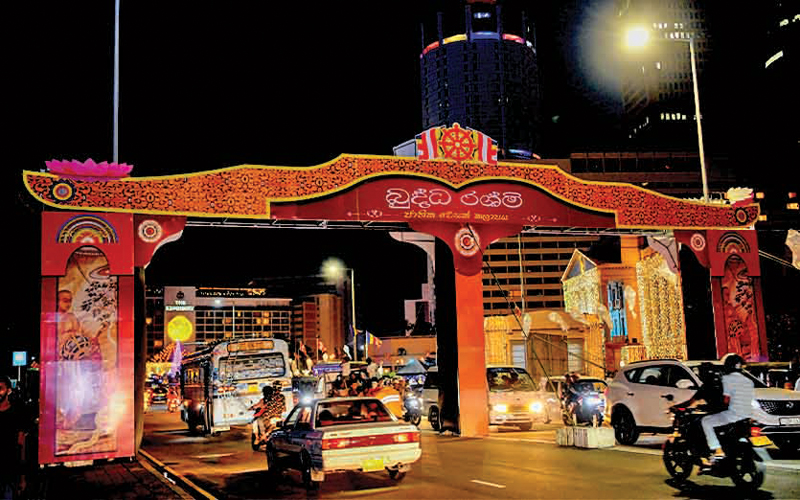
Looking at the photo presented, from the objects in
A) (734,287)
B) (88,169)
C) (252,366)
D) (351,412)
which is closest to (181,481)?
(351,412)

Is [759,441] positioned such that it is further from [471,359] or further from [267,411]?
[267,411]

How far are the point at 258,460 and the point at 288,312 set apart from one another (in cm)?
12368

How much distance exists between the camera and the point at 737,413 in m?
10.1

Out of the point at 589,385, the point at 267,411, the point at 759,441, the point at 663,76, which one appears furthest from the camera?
the point at 663,76

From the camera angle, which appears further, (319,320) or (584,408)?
(319,320)

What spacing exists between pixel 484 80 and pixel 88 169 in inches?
6211

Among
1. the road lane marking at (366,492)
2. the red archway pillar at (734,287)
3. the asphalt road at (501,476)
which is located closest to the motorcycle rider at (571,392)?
the asphalt road at (501,476)

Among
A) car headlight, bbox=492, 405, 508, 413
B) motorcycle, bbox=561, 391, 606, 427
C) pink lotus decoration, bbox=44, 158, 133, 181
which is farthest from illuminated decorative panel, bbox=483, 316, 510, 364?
pink lotus decoration, bbox=44, 158, 133, 181

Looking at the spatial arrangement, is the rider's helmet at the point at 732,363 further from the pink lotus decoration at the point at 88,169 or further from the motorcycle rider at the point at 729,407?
the pink lotus decoration at the point at 88,169

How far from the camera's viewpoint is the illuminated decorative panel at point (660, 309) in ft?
102

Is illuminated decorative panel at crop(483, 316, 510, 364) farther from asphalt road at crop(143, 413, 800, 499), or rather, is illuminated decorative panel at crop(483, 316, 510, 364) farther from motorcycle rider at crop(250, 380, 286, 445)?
motorcycle rider at crop(250, 380, 286, 445)

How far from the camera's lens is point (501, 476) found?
12.1 m

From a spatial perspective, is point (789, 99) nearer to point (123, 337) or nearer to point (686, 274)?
point (686, 274)

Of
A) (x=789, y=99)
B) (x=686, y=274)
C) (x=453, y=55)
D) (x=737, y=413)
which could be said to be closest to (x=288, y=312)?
(x=453, y=55)
